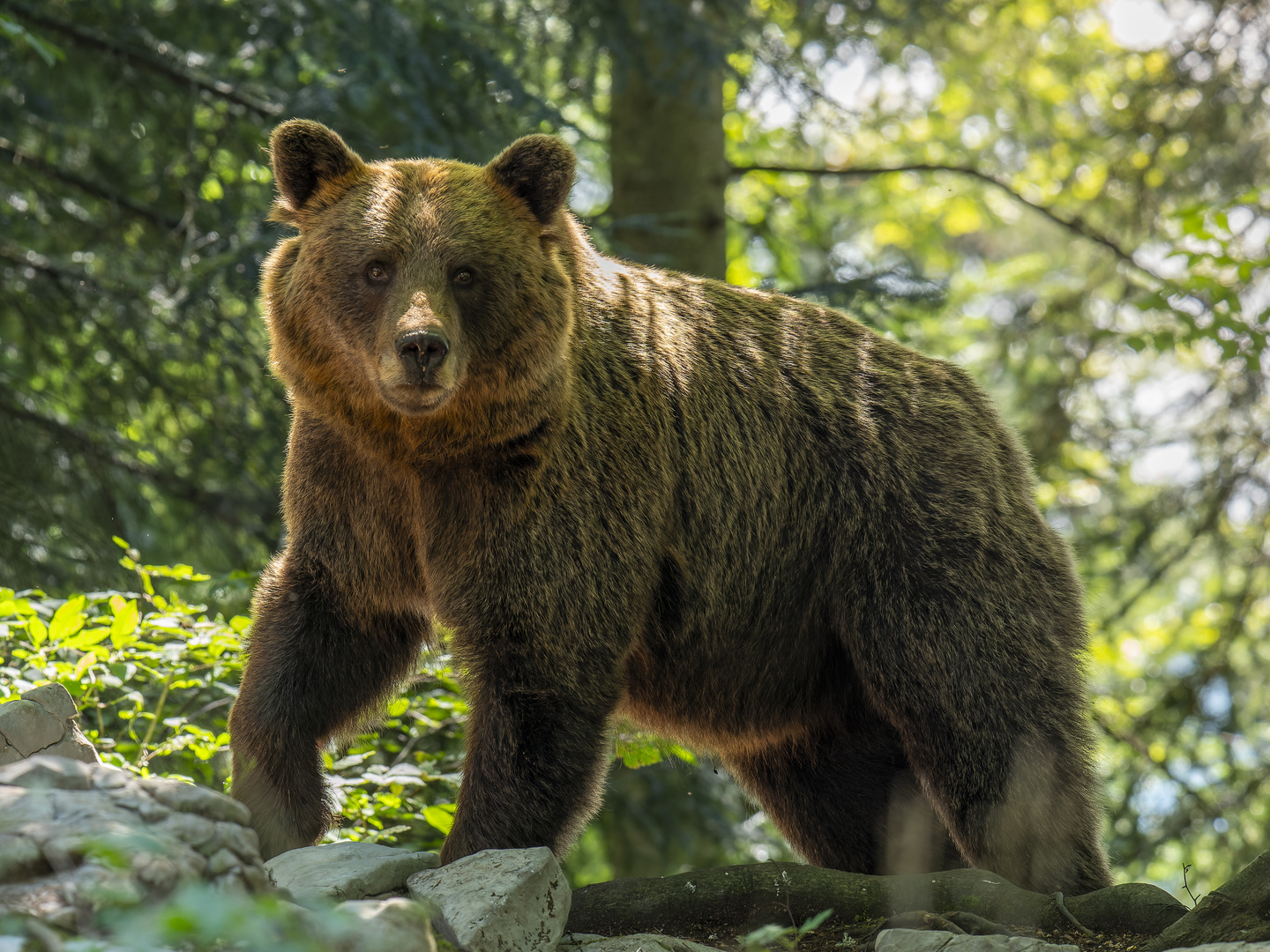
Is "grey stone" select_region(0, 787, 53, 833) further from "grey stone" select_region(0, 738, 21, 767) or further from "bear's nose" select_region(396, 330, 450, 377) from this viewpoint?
"bear's nose" select_region(396, 330, 450, 377)

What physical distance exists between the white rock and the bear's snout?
1957 mm

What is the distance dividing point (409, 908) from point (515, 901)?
2.86 ft

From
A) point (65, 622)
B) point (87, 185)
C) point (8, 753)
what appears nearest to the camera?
point (8, 753)

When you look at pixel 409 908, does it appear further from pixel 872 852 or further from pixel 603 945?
pixel 872 852

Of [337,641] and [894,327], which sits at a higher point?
[894,327]

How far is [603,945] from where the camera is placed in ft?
12.7

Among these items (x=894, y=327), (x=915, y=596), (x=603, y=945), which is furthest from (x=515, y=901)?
(x=894, y=327)

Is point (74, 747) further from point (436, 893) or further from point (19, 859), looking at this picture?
point (19, 859)

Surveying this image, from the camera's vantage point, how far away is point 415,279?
4.30 meters

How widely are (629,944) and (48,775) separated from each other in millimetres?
1973

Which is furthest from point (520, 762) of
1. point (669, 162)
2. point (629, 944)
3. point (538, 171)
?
point (669, 162)

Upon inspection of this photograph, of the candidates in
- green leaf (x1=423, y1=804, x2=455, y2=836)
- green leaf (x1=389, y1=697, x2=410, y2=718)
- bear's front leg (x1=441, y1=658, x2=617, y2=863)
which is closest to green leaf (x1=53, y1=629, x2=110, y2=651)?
green leaf (x1=389, y1=697, x2=410, y2=718)

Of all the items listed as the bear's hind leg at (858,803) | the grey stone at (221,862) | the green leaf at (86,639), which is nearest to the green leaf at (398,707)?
the green leaf at (86,639)

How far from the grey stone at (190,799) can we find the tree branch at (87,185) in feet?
21.0
